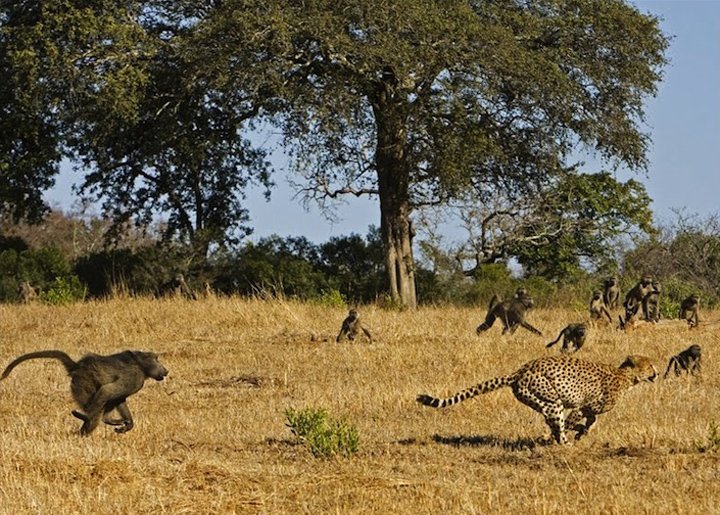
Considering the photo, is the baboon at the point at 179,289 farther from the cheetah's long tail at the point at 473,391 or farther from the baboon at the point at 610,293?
the cheetah's long tail at the point at 473,391

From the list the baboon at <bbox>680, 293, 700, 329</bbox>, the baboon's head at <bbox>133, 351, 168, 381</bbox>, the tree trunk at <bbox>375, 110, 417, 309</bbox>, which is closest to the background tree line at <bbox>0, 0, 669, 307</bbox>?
the tree trunk at <bbox>375, 110, 417, 309</bbox>

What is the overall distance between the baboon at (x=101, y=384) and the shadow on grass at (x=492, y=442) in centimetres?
291

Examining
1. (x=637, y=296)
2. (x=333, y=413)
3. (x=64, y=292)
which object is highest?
(x=64, y=292)

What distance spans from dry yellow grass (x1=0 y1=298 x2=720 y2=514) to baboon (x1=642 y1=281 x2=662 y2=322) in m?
0.56

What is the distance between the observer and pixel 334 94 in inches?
1095

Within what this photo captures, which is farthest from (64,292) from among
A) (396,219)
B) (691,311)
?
(691,311)

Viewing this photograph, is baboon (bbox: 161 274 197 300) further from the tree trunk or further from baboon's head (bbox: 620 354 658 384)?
baboon's head (bbox: 620 354 658 384)

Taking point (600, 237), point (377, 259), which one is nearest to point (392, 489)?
point (377, 259)

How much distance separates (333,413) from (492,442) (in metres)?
2.76

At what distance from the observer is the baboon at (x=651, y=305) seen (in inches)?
907

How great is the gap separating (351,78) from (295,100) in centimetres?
146

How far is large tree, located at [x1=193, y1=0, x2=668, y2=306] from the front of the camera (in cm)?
2742

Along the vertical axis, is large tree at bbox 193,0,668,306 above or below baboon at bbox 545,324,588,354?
above

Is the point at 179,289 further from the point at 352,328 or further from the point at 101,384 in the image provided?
the point at 101,384
